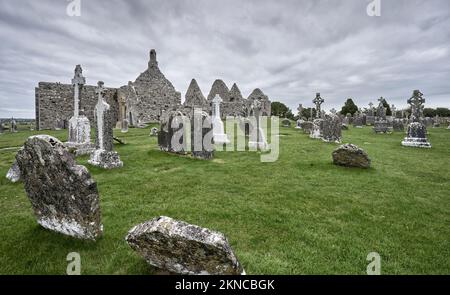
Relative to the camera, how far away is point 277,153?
11.2m

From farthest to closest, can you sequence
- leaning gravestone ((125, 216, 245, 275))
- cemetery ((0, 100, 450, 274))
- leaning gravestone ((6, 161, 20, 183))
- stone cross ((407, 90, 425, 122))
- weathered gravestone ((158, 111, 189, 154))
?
stone cross ((407, 90, 425, 122))
weathered gravestone ((158, 111, 189, 154))
leaning gravestone ((6, 161, 20, 183))
cemetery ((0, 100, 450, 274))
leaning gravestone ((125, 216, 245, 275))

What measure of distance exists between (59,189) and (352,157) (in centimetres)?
814

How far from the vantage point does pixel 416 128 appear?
44.4 ft

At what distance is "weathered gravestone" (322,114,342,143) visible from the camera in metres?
14.9

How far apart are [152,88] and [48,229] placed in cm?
2624

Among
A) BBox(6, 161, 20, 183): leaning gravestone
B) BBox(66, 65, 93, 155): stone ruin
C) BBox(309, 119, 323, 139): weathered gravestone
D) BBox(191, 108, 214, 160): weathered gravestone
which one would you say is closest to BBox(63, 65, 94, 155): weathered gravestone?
BBox(66, 65, 93, 155): stone ruin

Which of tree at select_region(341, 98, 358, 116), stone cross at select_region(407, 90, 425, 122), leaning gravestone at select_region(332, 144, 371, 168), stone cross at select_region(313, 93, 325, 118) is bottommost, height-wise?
leaning gravestone at select_region(332, 144, 371, 168)

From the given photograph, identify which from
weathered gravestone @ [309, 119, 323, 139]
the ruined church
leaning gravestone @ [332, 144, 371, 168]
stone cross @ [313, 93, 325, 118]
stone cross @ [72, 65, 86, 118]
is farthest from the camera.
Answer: the ruined church

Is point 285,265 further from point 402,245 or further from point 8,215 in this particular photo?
point 8,215

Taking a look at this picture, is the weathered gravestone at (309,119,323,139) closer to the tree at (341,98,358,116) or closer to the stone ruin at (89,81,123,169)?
the stone ruin at (89,81,123,169)

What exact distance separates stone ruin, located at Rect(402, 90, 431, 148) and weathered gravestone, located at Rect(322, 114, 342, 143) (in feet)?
10.9

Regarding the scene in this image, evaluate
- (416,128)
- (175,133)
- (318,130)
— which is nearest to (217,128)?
(175,133)
